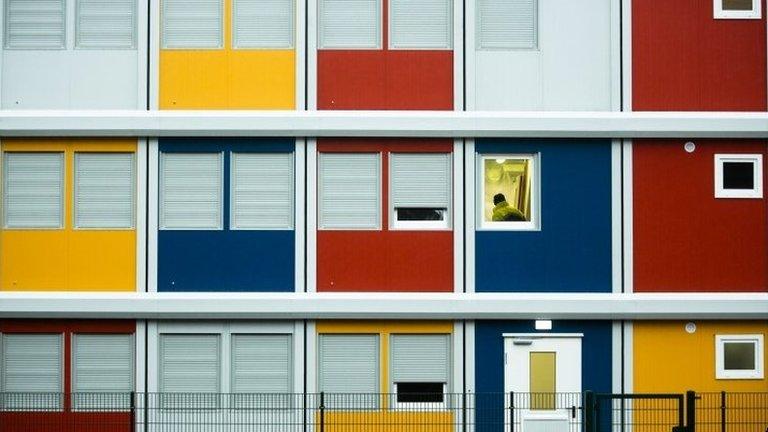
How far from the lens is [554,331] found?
61.1 ft

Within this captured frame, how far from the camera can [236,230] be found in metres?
18.6

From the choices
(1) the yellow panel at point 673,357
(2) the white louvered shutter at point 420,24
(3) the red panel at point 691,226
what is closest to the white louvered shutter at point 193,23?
(2) the white louvered shutter at point 420,24

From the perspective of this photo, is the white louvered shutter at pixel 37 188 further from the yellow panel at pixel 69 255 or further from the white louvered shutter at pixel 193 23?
the white louvered shutter at pixel 193 23

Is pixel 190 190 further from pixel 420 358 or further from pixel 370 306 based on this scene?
pixel 420 358

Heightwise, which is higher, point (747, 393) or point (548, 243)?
point (548, 243)

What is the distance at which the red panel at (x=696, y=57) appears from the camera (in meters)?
18.7

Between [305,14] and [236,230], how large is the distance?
379cm

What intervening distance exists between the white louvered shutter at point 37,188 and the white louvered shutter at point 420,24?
6.04m

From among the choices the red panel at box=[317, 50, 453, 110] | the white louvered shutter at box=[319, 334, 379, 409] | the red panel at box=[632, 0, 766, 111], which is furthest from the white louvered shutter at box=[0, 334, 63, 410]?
the red panel at box=[632, 0, 766, 111]

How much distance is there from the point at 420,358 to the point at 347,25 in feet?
18.8

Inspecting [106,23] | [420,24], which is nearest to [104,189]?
[106,23]

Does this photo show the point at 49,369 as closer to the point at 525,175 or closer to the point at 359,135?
the point at 359,135

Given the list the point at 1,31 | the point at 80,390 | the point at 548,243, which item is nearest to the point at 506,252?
the point at 548,243

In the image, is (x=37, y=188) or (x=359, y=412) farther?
(x=37, y=188)
